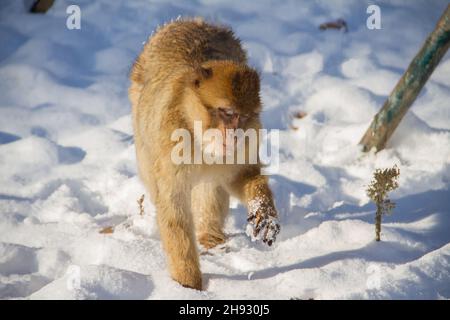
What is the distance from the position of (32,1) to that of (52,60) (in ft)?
3.51

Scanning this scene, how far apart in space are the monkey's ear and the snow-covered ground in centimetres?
109

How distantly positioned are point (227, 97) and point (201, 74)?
22 centimetres

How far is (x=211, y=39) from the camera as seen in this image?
3.93 meters

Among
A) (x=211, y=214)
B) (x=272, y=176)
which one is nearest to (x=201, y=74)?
(x=211, y=214)

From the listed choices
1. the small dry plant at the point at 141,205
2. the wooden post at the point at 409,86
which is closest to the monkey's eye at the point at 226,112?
the small dry plant at the point at 141,205

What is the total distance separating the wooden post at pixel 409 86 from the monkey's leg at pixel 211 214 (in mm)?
1617

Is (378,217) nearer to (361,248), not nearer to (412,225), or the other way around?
(361,248)

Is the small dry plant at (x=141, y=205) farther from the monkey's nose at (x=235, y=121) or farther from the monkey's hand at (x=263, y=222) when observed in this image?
the monkey's nose at (x=235, y=121)

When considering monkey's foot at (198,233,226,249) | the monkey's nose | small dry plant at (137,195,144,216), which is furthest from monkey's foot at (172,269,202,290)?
small dry plant at (137,195,144,216)

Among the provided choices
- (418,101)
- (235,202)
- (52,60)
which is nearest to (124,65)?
(52,60)

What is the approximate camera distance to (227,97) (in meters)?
3.04

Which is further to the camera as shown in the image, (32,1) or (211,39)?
(32,1)

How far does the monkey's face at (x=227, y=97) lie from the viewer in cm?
304

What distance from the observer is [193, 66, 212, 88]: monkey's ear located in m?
3.12
